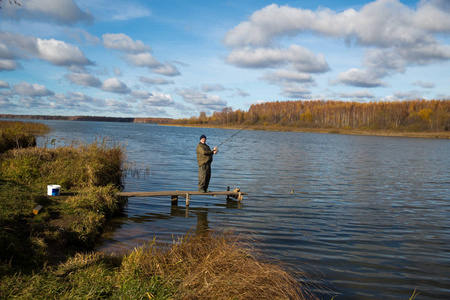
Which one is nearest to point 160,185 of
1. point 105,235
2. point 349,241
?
point 105,235

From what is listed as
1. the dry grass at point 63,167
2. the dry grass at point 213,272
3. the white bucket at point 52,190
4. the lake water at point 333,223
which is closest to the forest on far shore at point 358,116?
the lake water at point 333,223

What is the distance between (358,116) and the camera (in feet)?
424

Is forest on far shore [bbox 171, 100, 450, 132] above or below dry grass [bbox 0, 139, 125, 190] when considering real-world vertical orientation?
above

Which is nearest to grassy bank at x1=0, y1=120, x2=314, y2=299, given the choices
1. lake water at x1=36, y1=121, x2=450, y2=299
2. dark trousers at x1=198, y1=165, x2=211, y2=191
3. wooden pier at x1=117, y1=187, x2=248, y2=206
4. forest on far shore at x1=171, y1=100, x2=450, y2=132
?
lake water at x1=36, y1=121, x2=450, y2=299

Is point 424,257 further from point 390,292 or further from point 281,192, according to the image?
point 281,192

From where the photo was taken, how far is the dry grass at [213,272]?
156 inches

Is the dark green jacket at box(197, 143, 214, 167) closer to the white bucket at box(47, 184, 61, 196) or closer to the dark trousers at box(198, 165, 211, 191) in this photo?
the dark trousers at box(198, 165, 211, 191)

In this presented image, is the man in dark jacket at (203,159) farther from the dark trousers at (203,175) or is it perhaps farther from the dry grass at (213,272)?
the dry grass at (213,272)

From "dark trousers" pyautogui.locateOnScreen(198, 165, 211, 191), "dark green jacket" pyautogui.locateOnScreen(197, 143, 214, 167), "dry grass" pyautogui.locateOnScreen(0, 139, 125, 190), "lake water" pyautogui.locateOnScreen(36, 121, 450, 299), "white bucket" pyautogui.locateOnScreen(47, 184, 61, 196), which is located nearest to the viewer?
"lake water" pyautogui.locateOnScreen(36, 121, 450, 299)

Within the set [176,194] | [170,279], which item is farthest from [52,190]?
[170,279]

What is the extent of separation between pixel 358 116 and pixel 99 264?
13623cm

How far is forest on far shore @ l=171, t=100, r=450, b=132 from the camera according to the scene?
329 ft

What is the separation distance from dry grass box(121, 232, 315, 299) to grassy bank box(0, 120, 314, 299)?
1 cm

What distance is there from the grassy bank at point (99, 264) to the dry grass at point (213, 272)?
1 cm
